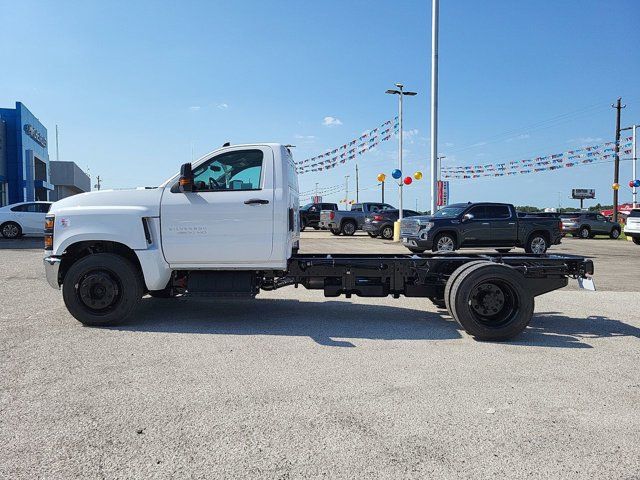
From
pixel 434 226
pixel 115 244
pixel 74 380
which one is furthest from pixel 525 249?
pixel 74 380

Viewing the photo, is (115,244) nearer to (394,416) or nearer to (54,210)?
(54,210)

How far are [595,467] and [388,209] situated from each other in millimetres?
24756

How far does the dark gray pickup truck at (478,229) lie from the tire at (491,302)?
10.5 m

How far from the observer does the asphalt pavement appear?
114 inches

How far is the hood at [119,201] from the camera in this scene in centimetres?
605

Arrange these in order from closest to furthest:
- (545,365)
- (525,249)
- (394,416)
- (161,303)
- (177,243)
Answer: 1. (394,416)
2. (545,365)
3. (177,243)
4. (161,303)
5. (525,249)

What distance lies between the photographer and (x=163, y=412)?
11.7 ft

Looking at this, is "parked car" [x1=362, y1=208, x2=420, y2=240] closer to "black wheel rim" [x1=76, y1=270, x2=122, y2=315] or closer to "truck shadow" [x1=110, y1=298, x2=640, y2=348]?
"truck shadow" [x1=110, y1=298, x2=640, y2=348]

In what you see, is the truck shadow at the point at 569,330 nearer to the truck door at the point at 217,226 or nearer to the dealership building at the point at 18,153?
the truck door at the point at 217,226

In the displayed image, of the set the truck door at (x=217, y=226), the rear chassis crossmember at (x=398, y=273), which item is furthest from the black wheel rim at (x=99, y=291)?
the rear chassis crossmember at (x=398, y=273)

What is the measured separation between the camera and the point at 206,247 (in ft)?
19.9

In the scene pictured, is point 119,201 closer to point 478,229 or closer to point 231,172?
point 231,172

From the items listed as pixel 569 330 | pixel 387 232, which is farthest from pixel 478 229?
pixel 569 330

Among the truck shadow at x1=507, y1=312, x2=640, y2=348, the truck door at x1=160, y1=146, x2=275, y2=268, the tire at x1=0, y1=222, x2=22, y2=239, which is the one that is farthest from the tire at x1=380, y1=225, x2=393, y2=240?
the truck door at x1=160, y1=146, x2=275, y2=268
